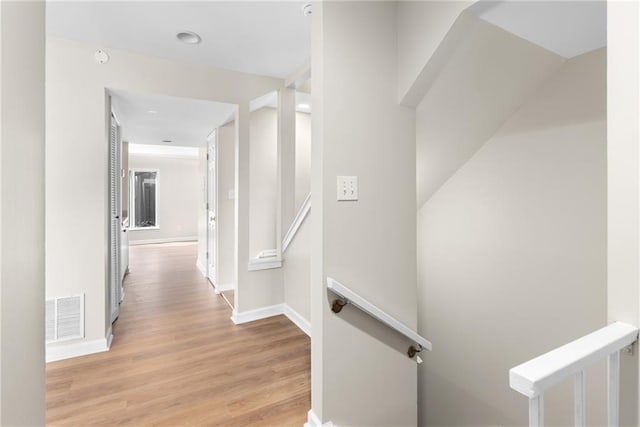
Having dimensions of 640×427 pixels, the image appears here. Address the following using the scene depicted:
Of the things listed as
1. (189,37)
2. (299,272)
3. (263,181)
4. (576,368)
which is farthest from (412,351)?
(189,37)

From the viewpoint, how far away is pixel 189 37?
2404 mm

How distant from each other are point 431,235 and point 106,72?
3.21 m

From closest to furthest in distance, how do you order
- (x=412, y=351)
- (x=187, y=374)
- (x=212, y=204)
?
(x=412, y=351) → (x=187, y=374) → (x=212, y=204)

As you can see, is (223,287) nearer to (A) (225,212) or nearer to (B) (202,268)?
(A) (225,212)

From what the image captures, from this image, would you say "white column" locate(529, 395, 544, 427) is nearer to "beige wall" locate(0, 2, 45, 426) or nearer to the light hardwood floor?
"beige wall" locate(0, 2, 45, 426)

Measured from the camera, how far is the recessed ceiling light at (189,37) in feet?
7.69

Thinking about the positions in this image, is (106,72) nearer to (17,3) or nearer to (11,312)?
(17,3)

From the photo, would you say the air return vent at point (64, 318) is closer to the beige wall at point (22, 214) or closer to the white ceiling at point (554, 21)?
the beige wall at point (22, 214)

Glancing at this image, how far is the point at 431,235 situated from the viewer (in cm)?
300

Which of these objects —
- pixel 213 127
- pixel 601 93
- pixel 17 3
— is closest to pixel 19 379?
pixel 17 3

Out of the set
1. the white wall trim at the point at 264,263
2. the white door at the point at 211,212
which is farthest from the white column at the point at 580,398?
the white door at the point at 211,212

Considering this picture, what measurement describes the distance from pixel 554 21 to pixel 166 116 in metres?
3.52

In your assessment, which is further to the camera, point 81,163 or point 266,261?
point 266,261

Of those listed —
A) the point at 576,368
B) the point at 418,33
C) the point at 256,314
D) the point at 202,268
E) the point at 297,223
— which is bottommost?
the point at 256,314
